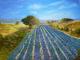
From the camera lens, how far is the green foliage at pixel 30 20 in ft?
48.7

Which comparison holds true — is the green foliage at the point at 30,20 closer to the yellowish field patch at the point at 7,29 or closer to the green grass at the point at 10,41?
the yellowish field patch at the point at 7,29

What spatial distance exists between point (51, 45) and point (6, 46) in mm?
2553

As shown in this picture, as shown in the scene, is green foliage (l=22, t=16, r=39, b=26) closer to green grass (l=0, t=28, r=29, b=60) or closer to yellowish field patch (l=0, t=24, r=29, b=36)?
yellowish field patch (l=0, t=24, r=29, b=36)

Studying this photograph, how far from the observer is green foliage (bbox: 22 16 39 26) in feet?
48.7

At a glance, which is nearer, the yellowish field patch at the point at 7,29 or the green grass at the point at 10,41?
the green grass at the point at 10,41

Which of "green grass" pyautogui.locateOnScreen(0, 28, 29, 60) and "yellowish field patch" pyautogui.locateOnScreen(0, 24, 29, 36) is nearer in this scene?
"green grass" pyautogui.locateOnScreen(0, 28, 29, 60)

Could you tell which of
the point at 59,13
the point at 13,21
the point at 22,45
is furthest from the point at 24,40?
the point at 59,13

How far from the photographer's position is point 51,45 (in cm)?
1430

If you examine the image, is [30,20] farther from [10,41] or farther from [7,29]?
[10,41]

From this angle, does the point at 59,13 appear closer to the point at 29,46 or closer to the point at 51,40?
the point at 51,40

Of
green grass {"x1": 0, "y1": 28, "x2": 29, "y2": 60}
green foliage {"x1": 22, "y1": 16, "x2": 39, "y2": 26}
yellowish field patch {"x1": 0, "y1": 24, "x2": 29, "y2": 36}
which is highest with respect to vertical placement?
green foliage {"x1": 22, "y1": 16, "x2": 39, "y2": 26}

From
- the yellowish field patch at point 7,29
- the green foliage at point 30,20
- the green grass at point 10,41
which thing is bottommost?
the green grass at point 10,41

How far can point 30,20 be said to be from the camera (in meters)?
15.0

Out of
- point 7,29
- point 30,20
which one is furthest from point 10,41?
point 30,20
